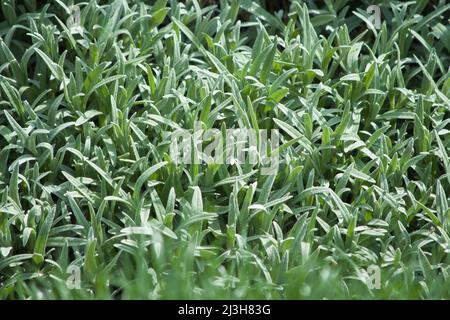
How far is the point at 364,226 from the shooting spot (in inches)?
151

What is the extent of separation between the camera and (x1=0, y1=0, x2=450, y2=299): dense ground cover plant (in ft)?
11.8

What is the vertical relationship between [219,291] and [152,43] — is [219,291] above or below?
below

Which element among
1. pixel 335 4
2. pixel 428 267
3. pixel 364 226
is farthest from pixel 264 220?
pixel 335 4

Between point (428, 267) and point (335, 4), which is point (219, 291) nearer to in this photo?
point (428, 267)

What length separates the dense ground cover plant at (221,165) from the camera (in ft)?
11.8

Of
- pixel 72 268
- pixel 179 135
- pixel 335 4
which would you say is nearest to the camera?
pixel 72 268

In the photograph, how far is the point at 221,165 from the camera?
3.93 metres

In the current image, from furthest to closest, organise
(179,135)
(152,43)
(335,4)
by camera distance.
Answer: (335,4) < (152,43) < (179,135)

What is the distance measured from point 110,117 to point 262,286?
4.30 ft

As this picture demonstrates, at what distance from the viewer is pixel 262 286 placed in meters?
3.36

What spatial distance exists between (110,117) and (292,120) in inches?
34.6

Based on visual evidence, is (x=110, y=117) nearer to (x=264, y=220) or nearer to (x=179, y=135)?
(x=179, y=135)
